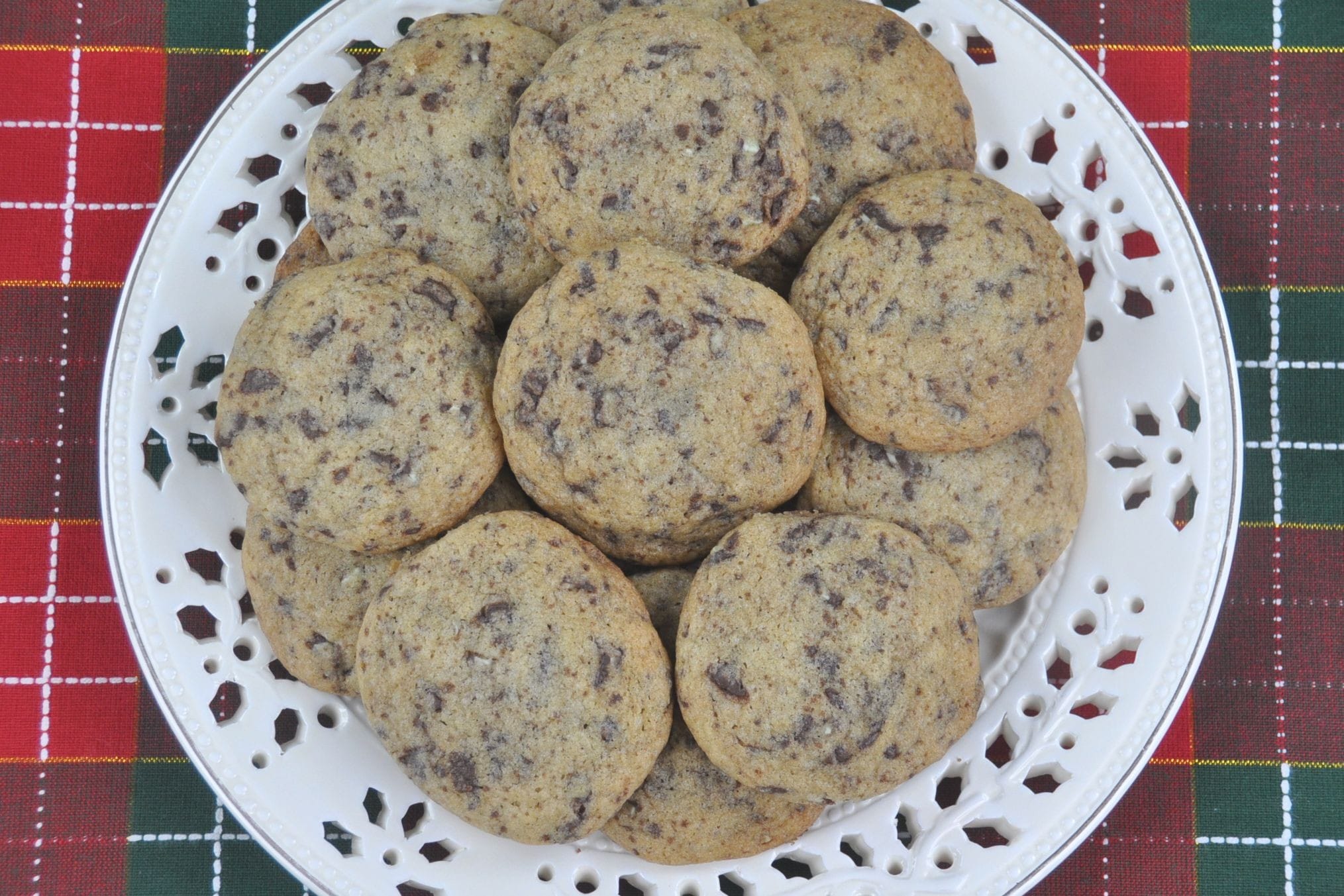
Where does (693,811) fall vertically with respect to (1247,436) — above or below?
below

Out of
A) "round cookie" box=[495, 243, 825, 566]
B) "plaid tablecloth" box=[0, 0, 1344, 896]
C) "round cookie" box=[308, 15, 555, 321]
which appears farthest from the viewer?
"plaid tablecloth" box=[0, 0, 1344, 896]

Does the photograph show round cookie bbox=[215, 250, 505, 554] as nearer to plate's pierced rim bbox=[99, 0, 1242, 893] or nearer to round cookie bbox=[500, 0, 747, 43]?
plate's pierced rim bbox=[99, 0, 1242, 893]

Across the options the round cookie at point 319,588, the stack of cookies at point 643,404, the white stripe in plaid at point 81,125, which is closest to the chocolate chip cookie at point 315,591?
the round cookie at point 319,588

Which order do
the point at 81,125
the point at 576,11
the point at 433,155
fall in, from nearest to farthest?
the point at 433,155, the point at 576,11, the point at 81,125

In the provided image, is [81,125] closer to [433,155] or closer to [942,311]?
[433,155]

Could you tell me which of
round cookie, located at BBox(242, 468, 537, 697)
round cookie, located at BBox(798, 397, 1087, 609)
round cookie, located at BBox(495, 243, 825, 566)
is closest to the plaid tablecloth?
round cookie, located at BBox(242, 468, 537, 697)

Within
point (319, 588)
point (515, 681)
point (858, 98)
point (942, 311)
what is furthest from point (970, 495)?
point (319, 588)
